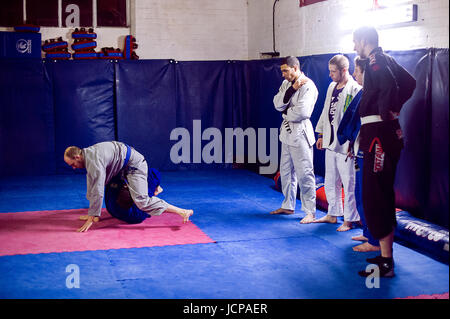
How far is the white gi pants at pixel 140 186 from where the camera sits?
250 inches

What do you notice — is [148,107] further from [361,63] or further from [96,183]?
[361,63]

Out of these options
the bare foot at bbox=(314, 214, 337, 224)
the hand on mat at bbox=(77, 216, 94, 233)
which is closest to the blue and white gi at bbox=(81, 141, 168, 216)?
the hand on mat at bbox=(77, 216, 94, 233)

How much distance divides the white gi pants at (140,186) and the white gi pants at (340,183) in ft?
6.10

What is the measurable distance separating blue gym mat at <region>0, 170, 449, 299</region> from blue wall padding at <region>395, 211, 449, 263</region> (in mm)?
129

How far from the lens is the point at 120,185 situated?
21.2 feet

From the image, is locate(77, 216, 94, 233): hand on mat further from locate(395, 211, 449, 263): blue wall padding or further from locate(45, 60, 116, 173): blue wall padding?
locate(45, 60, 116, 173): blue wall padding

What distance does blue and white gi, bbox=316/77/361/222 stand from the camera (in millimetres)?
6137

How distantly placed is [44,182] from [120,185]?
3.81m

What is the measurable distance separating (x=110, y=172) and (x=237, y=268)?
196 cm

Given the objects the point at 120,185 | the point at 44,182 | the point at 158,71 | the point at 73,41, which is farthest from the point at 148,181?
the point at 73,41

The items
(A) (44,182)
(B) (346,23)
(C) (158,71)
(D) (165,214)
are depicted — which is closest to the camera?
(D) (165,214)

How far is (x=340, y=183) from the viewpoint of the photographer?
21.4 feet

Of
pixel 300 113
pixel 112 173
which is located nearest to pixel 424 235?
pixel 300 113

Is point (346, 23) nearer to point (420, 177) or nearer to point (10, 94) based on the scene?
point (420, 177)
